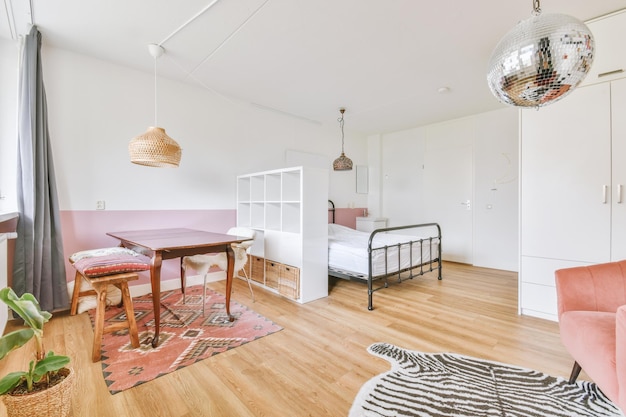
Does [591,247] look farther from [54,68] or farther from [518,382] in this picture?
[54,68]

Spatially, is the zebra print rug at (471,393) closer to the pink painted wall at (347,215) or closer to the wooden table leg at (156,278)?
the wooden table leg at (156,278)

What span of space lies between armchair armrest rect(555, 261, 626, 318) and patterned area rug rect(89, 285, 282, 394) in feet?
6.62

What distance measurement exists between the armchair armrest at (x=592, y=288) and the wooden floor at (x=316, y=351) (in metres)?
0.49

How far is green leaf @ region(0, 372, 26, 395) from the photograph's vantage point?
42.6 inches

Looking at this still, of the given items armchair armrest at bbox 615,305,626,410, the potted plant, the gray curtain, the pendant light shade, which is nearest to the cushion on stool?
the potted plant

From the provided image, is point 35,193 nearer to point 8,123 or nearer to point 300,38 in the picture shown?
point 8,123

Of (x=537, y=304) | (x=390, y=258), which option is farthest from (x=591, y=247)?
(x=390, y=258)

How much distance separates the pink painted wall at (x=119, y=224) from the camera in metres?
2.83

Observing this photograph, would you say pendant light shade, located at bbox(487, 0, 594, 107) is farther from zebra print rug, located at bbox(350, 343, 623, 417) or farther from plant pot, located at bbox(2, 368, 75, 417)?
plant pot, located at bbox(2, 368, 75, 417)

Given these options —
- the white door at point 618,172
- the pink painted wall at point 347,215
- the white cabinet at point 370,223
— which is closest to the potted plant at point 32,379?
the white door at point 618,172

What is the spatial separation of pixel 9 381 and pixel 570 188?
148 inches

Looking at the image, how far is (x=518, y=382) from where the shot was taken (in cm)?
166

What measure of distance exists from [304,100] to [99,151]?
8.45 feet

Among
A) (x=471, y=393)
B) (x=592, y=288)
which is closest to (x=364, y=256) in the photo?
(x=471, y=393)
